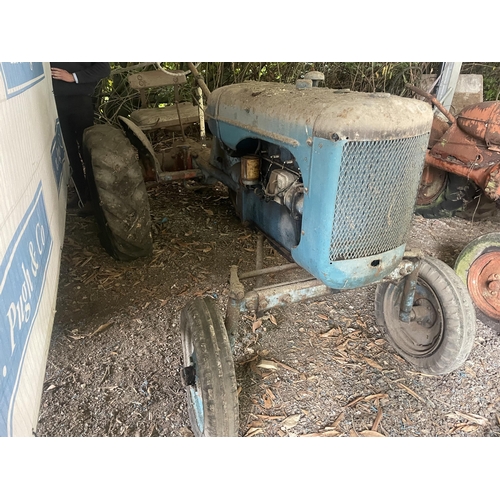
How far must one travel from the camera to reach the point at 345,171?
53.7 inches

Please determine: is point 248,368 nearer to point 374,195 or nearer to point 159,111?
point 374,195

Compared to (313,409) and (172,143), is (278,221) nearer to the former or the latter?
(313,409)

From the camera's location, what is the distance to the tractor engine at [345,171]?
134 centimetres

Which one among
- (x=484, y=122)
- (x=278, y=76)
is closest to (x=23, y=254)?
(x=484, y=122)

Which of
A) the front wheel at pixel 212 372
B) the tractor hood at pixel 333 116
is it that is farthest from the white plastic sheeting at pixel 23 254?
the tractor hood at pixel 333 116

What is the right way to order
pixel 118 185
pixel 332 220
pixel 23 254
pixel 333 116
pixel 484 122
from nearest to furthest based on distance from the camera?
pixel 23 254 → pixel 333 116 → pixel 332 220 → pixel 118 185 → pixel 484 122

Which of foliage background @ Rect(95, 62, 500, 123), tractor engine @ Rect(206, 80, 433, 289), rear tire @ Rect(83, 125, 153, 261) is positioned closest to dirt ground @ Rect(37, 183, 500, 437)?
rear tire @ Rect(83, 125, 153, 261)

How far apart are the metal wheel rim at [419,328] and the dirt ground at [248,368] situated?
10 cm

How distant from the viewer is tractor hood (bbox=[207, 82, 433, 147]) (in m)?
1.32

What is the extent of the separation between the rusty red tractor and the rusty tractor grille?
1069 millimetres

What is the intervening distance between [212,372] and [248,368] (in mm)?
680
